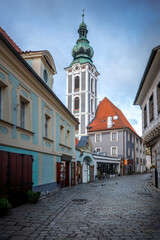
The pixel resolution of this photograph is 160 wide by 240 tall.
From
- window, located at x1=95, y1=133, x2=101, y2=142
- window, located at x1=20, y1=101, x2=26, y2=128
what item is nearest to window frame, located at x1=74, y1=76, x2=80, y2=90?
window, located at x1=95, y1=133, x2=101, y2=142

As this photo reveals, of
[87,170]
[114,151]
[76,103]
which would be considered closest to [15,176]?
[87,170]

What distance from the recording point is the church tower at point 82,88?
48.4 m

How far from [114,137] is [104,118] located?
17.7 ft

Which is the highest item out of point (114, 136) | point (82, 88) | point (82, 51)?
point (82, 51)

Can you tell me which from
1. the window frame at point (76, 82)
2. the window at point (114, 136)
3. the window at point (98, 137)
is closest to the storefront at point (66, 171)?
the window at point (114, 136)

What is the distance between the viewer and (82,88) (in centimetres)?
4934

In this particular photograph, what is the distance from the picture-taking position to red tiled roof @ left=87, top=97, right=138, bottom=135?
4459 cm

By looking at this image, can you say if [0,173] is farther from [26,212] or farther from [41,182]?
[41,182]

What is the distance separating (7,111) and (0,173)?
2389 millimetres

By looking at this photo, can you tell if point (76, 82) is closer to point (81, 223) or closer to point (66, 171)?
point (66, 171)

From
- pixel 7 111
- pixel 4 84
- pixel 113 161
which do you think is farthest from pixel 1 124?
pixel 113 161

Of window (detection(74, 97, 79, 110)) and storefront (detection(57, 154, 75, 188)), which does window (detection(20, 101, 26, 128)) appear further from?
window (detection(74, 97, 79, 110))

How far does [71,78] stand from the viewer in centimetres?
5147

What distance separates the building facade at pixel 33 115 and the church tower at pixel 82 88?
29.4 metres
